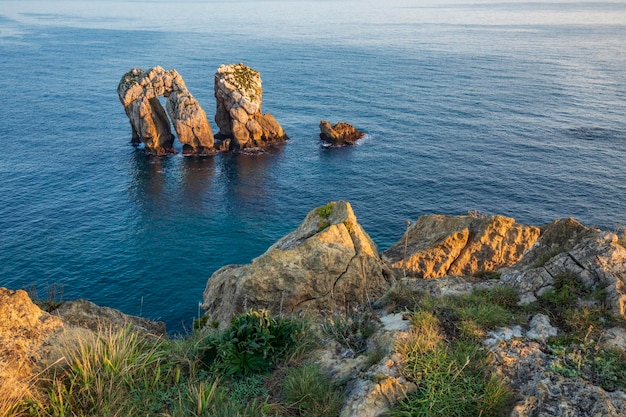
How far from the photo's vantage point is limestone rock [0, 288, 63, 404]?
894 centimetres

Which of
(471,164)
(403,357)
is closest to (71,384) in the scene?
(403,357)

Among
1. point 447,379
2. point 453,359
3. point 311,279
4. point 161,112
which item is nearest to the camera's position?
point 447,379

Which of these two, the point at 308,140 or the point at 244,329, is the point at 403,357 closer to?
the point at 244,329

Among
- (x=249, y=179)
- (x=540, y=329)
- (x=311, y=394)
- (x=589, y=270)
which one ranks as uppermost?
(x=589, y=270)

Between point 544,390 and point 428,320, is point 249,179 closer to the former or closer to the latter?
point 428,320

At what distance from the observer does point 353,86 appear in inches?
5037

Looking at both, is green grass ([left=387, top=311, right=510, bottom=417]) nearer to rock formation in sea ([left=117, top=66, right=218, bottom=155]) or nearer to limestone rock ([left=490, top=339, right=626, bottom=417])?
limestone rock ([left=490, top=339, right=626, bottom=417])

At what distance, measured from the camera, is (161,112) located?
91.0 meters

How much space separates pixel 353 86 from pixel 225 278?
113254mm

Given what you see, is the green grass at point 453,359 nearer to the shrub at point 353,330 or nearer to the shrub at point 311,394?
the shrub at point 311,394

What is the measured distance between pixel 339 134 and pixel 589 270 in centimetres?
7951

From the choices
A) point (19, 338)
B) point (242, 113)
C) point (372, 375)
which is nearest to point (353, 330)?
point (372, 375)

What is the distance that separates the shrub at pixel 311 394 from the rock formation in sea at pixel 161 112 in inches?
3224

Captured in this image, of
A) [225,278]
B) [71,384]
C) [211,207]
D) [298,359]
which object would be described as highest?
[71,384]
